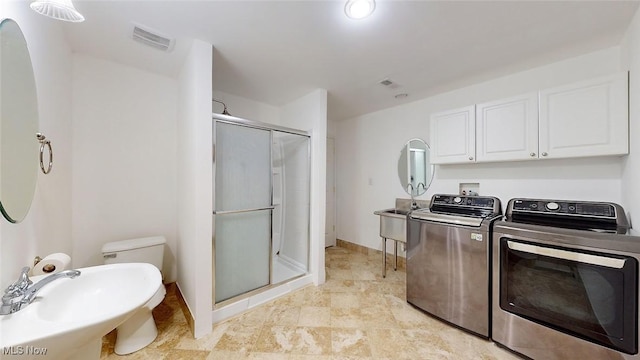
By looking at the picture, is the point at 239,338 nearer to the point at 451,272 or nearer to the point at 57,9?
the point at 451,272

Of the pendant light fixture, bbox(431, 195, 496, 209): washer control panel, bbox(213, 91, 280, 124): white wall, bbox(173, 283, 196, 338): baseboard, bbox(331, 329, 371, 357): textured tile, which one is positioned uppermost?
bbox(213, 91, 280, 124): white wall

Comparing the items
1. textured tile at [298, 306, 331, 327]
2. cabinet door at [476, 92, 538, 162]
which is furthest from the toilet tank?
cabinet door at [476, 92, 538, 162]

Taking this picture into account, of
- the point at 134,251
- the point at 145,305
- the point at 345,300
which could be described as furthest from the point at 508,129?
the point at 134,251

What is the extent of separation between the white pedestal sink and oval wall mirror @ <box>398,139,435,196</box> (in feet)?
9.45

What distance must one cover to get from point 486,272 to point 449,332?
599 mm

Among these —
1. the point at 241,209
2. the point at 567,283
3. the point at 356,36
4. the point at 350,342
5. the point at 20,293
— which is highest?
the point at 356,36

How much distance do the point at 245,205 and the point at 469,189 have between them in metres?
2.45

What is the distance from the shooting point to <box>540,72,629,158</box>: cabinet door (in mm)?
1551

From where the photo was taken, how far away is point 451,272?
1889mm

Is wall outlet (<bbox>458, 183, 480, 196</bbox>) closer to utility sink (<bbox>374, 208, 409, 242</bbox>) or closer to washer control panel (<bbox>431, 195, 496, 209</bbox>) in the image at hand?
washer control panel (<bbox>431, 195, 496, 209</bbox>)

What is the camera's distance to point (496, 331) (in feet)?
5.53

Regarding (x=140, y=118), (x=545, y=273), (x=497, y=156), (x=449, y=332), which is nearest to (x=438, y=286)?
(x=449, y=332)

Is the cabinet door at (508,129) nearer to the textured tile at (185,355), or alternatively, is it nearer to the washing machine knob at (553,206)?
the washing machine knob at (553,206)

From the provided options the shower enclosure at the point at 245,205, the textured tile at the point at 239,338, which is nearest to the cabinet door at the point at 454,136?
the shower enclosure at the point at 245,205
